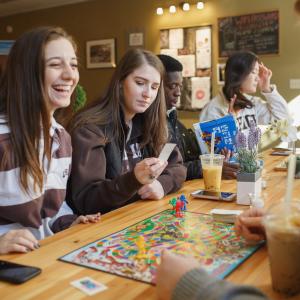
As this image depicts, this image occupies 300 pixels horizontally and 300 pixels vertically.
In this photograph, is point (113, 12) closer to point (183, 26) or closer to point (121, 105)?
point (183, 26)

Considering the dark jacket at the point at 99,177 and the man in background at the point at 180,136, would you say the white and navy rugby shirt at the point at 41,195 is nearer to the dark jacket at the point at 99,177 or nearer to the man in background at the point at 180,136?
the dark jacket at the point at 99,177

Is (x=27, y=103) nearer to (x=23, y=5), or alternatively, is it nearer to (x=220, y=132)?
(x=220, y=132)

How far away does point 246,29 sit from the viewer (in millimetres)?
5273

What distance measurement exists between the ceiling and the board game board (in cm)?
620

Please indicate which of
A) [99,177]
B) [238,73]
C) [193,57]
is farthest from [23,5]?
[99,177]

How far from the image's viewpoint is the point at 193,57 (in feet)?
18.6

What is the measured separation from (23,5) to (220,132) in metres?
6.19

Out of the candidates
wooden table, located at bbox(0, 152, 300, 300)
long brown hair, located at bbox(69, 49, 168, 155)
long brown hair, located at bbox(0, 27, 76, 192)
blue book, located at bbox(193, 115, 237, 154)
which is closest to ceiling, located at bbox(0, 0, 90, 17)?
long brown hair, located at bbox(69, 49, 168, 155)

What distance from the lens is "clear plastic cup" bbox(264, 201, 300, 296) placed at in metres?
0.74

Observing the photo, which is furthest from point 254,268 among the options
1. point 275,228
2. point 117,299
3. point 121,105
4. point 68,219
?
point 121,105

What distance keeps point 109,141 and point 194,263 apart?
3.51 feet

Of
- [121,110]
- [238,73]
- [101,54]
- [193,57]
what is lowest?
[121,110]

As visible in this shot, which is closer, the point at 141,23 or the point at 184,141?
the point at 184,141

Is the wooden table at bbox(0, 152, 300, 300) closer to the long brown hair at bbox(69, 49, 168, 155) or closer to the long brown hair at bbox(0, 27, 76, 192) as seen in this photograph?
the long brown hair at bbox(0, 27, 76, 192)
